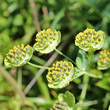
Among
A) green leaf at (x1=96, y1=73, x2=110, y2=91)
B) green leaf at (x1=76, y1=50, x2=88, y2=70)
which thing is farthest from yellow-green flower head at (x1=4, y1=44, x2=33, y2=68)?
green leaf at (x1=96, y1=73, x2=110, y2=91)

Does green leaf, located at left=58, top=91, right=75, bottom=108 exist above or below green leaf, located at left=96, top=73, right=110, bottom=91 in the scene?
above

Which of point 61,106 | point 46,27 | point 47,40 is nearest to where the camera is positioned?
point 61,106

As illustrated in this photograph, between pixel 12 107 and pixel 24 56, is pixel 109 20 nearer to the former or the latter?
pixel 24 56

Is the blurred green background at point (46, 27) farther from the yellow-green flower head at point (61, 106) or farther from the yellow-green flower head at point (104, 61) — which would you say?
the yellow-green flower head at point (61, 106)

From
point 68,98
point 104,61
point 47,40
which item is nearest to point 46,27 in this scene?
point 47,40

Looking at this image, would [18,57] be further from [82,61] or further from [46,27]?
[46,27]

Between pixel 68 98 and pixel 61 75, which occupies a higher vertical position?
pixel 61 75

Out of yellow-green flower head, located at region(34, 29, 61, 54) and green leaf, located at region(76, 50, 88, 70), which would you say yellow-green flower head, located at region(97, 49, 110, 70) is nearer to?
green leaf, located at region(76, 50, 88, 70)
